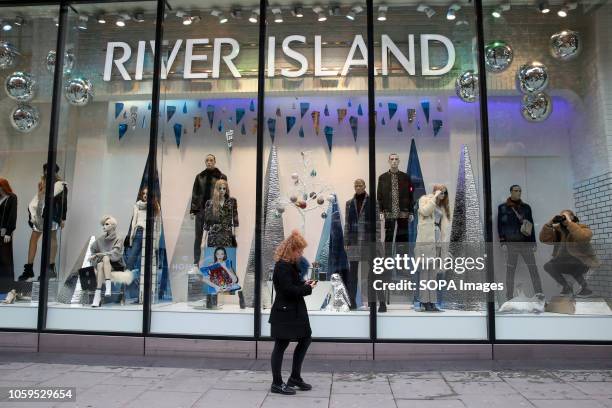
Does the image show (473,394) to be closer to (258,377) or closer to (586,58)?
(258,377)

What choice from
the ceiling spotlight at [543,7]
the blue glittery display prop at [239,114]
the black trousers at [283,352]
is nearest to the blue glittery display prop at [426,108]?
the ceiling spotlight at [543,7]

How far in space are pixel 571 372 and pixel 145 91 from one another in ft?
22.4

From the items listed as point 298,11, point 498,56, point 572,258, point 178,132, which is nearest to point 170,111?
point 178,132

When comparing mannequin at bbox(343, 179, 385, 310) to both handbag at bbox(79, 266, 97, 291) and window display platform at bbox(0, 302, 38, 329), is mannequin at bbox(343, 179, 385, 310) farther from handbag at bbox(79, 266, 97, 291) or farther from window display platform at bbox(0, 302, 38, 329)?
window display platform at bbox(0, 302, 38, 329)

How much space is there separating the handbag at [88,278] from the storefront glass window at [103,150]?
0.01 m

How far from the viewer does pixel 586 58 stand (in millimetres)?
7500

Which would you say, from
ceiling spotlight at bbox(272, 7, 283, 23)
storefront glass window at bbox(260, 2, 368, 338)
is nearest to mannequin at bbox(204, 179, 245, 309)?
storefront glass window at bbox(260, 2, 368, 338)

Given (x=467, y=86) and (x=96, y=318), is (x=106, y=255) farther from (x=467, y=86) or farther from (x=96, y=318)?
(x=467, y=86)

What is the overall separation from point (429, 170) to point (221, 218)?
3.19m

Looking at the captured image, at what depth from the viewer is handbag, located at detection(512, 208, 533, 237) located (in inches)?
270

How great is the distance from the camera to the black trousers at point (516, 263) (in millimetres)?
6547

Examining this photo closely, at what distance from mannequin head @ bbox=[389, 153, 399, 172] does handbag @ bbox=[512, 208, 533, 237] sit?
1730 mm

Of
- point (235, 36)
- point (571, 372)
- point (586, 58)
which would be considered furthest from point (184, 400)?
point (586, 58)

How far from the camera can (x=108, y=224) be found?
7.49m
